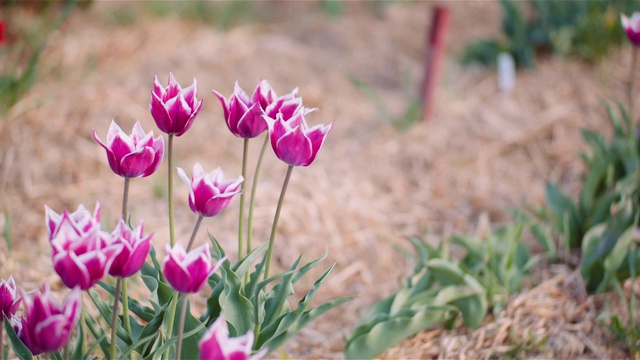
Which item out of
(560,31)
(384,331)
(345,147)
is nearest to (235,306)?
(384,331)

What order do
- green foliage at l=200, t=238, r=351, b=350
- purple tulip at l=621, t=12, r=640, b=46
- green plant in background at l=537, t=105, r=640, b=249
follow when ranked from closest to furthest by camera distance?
green foliage at l=200, t=238, r=351, b=350 → purple tulip at l=621, t=12, r=640, b=46 → green plant in background at l=537, t=105, r=640, b=249

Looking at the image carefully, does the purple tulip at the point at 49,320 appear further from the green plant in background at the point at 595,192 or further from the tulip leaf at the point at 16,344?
the green plant in background at the point at 595,192

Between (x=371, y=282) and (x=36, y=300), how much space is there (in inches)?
50.9

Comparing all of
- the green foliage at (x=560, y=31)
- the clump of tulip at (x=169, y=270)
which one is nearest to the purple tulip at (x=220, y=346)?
the clump of tulip at (x=169, y=270)

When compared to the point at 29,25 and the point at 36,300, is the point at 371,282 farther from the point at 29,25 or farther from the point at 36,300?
the point at 29,25

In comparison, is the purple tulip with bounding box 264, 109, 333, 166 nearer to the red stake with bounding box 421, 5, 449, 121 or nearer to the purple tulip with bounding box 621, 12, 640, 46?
the purple tulip with bounding box 621, 12, 640, 46

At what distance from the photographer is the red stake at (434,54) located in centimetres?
268

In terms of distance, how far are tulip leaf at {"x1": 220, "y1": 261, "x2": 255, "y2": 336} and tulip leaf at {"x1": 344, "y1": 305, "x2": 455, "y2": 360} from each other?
14.4 inches

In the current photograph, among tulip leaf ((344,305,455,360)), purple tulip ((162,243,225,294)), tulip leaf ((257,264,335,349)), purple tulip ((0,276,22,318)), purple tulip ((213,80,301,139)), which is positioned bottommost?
tulip leaf ((344,305,455,360))

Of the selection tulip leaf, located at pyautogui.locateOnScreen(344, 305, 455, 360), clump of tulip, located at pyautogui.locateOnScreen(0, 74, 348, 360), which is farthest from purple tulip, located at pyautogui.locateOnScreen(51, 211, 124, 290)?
tulip leaf, located at pyautogui.locateOnScreen(344, 305, 455, 360)

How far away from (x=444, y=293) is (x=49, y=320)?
0.93 metres

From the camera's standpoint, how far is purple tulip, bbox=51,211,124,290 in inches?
33.3

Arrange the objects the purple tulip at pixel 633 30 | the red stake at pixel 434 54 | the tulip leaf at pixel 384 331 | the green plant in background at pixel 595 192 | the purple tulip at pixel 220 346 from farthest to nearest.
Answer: the red stake at pixel 434 54, the green plant in background at pixel 595 192, the purple tulip at pixel 633 30, the tulip leaf at pixel 384 331, the purple tulip at pixel 220 346

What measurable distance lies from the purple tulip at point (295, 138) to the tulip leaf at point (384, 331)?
0.52 metres
